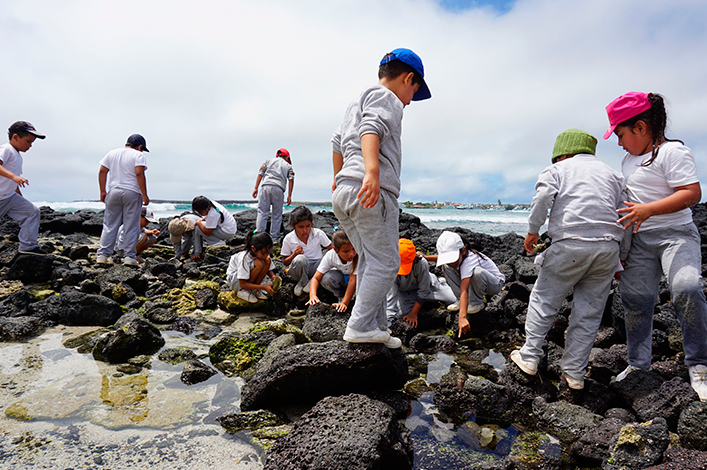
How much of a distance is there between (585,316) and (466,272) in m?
1.63

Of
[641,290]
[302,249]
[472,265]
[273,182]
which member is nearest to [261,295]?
[302,249]

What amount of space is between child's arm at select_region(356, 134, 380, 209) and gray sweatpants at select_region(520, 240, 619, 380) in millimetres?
1600

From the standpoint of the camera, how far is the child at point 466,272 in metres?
4.45

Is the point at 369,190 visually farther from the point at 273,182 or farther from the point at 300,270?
the point at 273,182

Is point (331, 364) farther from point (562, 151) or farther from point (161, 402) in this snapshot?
point (562, 151)

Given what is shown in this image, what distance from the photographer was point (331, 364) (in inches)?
103

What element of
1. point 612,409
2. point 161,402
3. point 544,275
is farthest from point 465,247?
point 161,402

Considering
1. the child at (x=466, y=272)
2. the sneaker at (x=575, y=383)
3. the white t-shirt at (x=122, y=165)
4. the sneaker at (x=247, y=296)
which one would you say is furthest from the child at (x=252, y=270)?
the sneaker at (x=575, y=383)

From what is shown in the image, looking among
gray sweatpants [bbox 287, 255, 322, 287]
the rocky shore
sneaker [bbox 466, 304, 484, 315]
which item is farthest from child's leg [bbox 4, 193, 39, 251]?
sneaker [bbox 466, 304, 484, 315]

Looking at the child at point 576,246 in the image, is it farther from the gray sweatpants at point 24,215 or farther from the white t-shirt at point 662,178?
the gray sweatpants at point 24,215

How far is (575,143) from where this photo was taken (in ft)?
10.2

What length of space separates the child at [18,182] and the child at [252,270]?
3.89 m

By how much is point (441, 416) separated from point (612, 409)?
48.7 inches

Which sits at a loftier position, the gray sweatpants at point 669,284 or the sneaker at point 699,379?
the gray sweatpants at point 669,284
